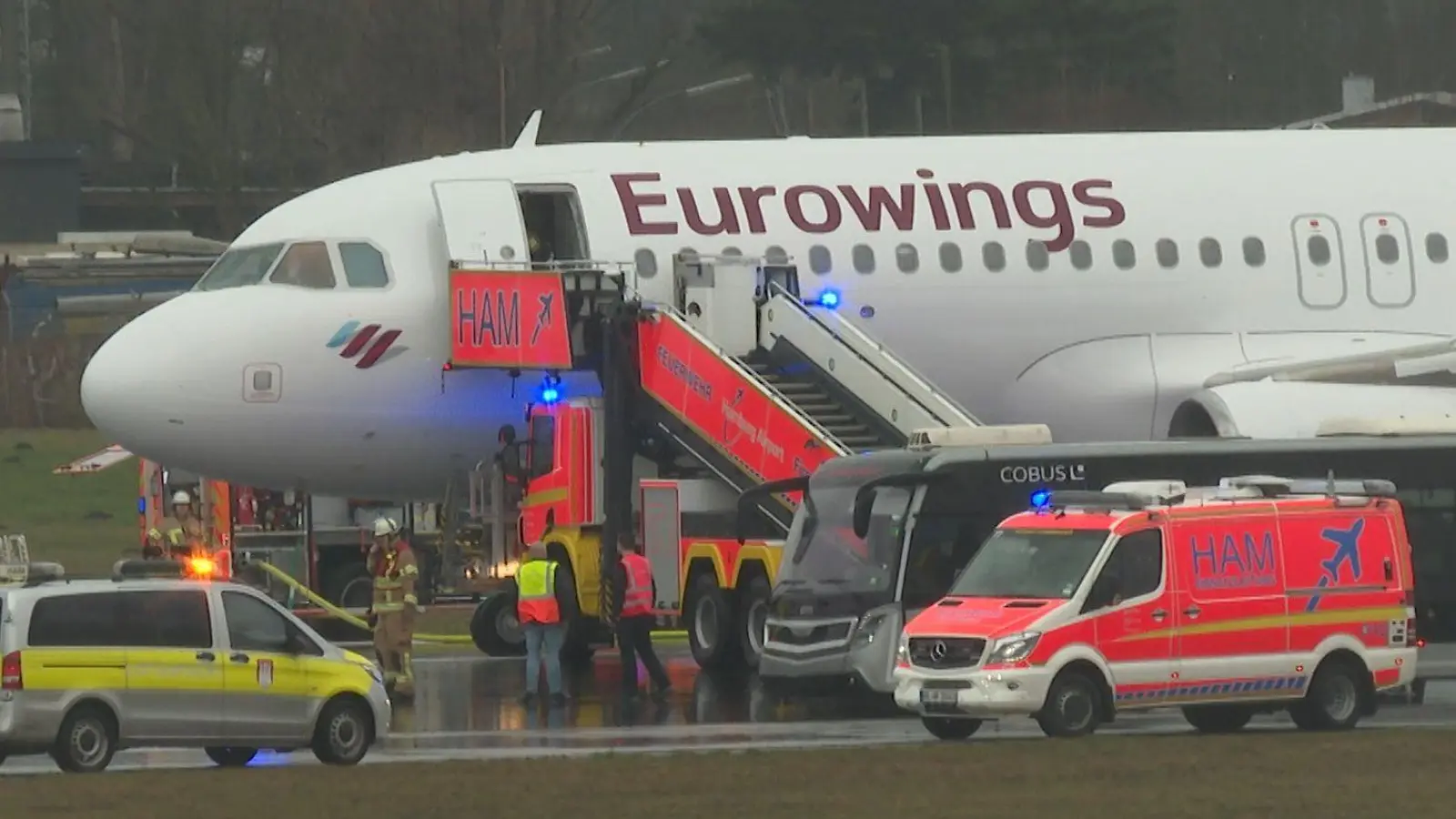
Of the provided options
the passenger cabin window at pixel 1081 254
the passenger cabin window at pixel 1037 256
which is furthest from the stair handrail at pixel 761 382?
the passenger cabin window at pixel 1081 254

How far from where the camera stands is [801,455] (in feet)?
95.2

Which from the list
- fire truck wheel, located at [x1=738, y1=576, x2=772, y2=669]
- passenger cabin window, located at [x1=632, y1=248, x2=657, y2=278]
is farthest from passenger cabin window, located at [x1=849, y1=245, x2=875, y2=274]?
fire truck wheel, located at [x1=738, y1=576, x2=772, y2=669]

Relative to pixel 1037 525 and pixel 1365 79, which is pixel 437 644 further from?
pixel 1365 79

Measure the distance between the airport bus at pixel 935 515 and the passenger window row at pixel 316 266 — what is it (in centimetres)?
619

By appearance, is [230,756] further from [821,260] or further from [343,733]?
[821,260]

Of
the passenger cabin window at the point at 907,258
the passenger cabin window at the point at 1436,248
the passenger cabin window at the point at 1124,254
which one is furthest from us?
the passenger cabin window at the point at 1436,248

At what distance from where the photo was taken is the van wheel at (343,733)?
22.1 m

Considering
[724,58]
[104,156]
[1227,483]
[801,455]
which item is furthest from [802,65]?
[1227,483]

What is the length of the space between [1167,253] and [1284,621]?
987 centimetres

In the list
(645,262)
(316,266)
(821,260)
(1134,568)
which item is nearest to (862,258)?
(821,260)

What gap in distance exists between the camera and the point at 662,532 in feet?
96.8

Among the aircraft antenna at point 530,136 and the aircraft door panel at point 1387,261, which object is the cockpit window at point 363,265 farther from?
the aircraft door panel at point 1387,261

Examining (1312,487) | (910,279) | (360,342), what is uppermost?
(910,279)

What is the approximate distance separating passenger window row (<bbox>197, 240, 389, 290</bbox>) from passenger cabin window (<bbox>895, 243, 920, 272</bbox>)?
5.13 metres
